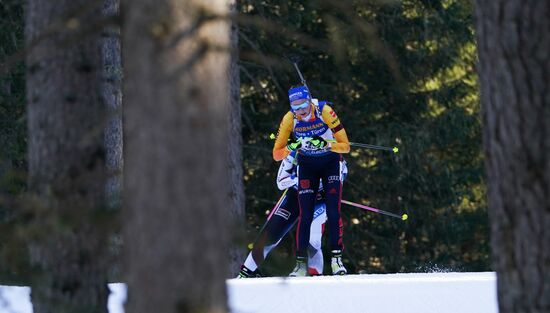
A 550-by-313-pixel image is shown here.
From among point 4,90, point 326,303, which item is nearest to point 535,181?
point 326,303

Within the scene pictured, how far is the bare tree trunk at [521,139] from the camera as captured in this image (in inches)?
205

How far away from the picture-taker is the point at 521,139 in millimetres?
5219

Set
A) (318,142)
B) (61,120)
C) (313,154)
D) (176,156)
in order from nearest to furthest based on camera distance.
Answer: (176,156)
(61,120)
(318,142)
(313,154)

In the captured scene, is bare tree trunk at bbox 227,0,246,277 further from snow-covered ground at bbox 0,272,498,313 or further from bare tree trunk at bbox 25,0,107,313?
bare tree trunk at bbox 25,0,107,313

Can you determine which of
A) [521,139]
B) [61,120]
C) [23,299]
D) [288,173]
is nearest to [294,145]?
[288,173]

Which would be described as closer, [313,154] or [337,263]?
[313,154]

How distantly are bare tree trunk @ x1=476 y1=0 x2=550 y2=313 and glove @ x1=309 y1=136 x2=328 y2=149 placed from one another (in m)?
6.88

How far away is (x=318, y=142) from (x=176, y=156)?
8590mm

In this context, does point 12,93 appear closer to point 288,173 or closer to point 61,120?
point 288,173

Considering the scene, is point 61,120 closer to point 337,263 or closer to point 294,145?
→ point 294,145

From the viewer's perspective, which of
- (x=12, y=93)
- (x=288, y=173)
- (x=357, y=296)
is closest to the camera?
(x=357, y=296)

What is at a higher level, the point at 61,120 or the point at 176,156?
the point at 61,120

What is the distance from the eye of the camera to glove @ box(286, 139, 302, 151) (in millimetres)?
12258

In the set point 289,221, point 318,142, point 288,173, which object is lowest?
point 289,221
